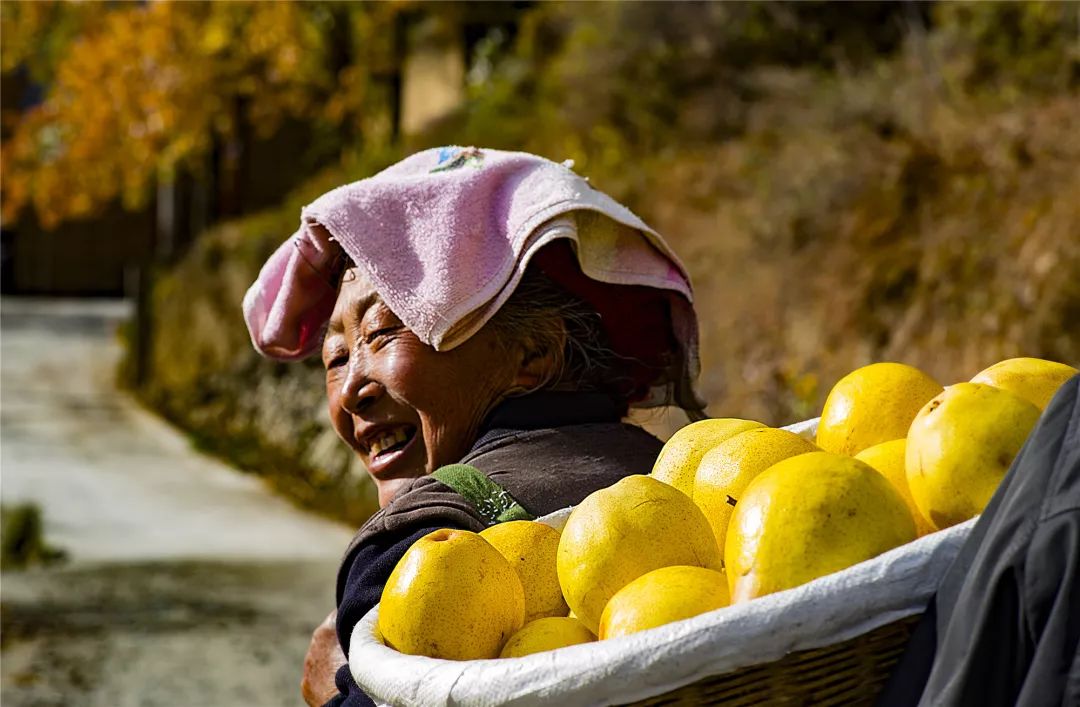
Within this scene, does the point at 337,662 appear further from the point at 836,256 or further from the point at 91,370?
the point at 91,370

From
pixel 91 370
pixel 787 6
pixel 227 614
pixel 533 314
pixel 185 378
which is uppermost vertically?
pixel 533 314

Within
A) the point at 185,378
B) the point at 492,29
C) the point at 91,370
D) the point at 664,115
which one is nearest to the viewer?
the point at 664,115

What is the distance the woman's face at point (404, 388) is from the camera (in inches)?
90.3

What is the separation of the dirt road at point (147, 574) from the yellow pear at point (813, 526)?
4.49 meters

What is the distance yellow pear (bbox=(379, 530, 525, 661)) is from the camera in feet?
4.77

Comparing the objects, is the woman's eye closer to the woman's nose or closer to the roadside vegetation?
the woman's nose

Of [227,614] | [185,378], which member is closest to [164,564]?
[227,614]

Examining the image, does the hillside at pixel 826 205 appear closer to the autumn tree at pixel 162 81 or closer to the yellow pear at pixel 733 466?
the autumn tree at pixel 162 81

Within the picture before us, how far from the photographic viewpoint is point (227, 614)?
6527 millimetres

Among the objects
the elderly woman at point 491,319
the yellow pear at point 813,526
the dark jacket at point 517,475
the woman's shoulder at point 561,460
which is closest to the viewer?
the yellow pear at point 813,526

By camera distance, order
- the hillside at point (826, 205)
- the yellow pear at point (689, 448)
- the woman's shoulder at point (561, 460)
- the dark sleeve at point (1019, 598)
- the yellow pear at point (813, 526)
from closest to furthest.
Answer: the dark sleeve at point (1019, 598) → the yellow pear at point (813, 526) → the yellow pear at point (689, 448) → the woman's shoulder at point (561, 460) → the hillside at point (826, 205)

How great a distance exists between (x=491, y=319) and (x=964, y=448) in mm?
1114

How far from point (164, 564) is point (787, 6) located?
5.37 meters

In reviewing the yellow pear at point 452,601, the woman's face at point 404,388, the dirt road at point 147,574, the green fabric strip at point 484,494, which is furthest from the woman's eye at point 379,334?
the dirt road at point 147,574
